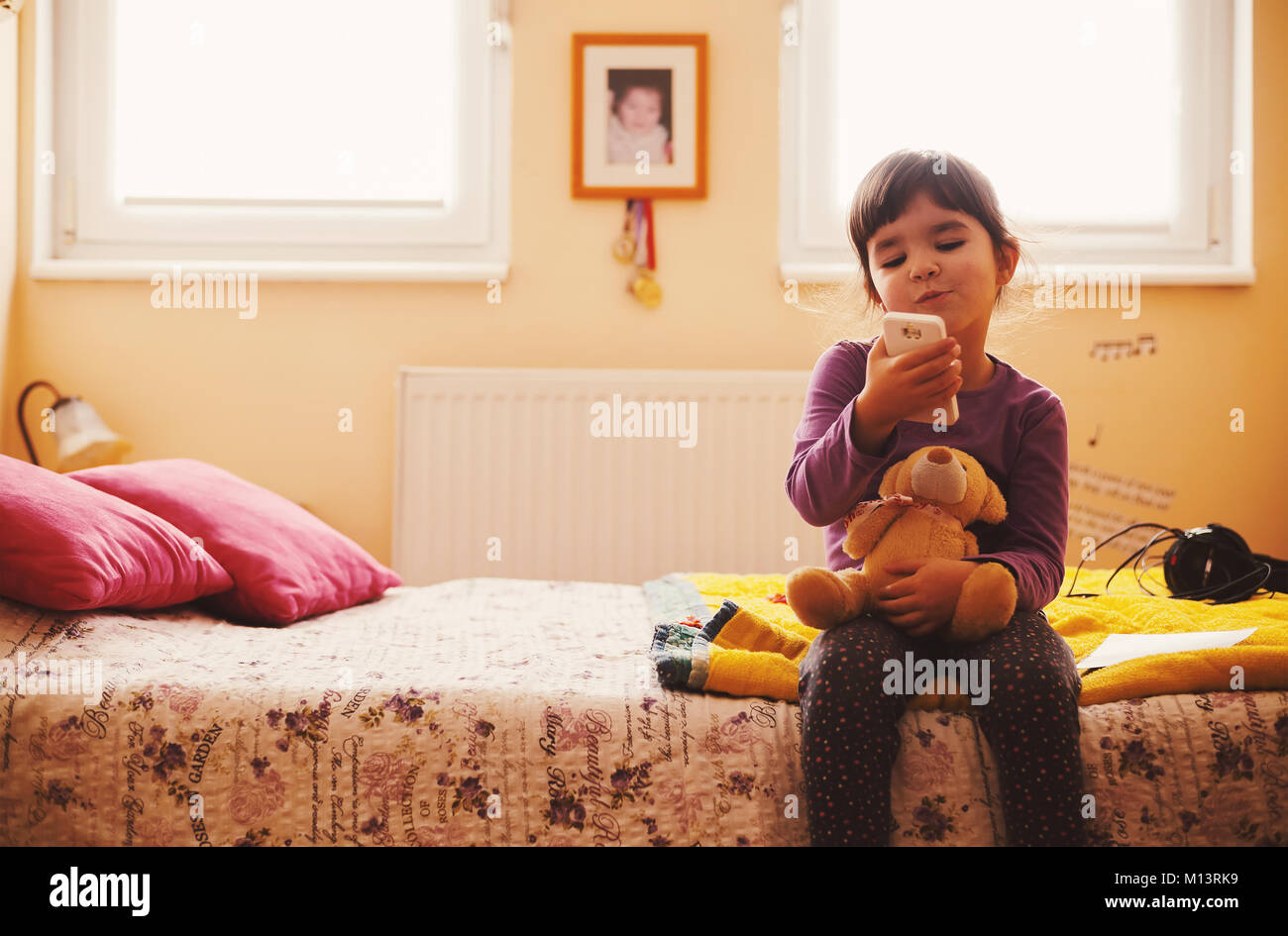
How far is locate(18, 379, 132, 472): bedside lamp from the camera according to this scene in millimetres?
1889

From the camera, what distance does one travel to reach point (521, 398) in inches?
81.7

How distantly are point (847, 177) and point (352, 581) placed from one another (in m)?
1.45

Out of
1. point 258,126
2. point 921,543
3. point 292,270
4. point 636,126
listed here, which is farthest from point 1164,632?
point 258,126

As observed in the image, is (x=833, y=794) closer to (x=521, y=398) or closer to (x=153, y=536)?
(x=153, y=536)

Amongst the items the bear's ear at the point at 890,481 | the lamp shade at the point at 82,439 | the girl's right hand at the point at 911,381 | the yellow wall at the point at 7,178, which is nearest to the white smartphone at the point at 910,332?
the girl's right hand at the point at 911,381

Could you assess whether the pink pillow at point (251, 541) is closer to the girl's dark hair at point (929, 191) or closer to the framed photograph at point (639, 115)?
the girl's dark hair at point (929, 191)

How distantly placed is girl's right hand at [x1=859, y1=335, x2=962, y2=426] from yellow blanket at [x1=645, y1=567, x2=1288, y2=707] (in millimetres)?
274

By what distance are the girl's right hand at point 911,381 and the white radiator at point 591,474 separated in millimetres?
1213

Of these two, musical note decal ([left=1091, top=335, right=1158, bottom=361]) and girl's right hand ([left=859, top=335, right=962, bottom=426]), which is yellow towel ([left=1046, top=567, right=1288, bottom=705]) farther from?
musical note decal ([left=1091, top=335, right=1158, bottom=361])

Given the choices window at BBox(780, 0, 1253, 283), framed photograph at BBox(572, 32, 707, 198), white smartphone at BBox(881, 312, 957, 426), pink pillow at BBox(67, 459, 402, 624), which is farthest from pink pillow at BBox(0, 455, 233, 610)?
window at BBox(780, 0, 1253, 283)

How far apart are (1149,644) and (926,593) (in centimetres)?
33

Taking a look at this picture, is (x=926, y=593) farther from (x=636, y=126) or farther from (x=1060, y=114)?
(x=1060, y=114)
